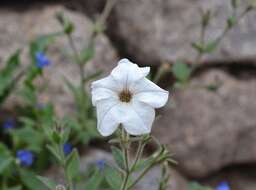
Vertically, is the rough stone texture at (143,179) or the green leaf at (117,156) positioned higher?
the green leaf at (117,156)

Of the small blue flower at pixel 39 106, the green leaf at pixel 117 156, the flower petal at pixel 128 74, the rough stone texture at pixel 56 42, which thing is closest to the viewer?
the flower petal at pixel 128 74

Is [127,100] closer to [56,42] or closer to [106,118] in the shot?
[106,118]

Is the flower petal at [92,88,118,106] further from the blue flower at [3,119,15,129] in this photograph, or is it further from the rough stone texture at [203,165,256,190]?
the rough stone texture at [203,165,256,190]

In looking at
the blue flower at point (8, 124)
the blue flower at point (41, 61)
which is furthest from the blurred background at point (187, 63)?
the blue flower at point (41, 61)

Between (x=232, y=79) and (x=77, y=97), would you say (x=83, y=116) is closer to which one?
(x=77, y=97)

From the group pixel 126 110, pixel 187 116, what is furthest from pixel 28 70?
pixel 126 110

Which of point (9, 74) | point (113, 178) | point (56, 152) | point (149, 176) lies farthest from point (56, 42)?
point (113, 178)

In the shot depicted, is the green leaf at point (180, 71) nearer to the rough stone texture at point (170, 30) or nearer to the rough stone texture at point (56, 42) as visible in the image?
the rough stone texture at point (170, 30)
